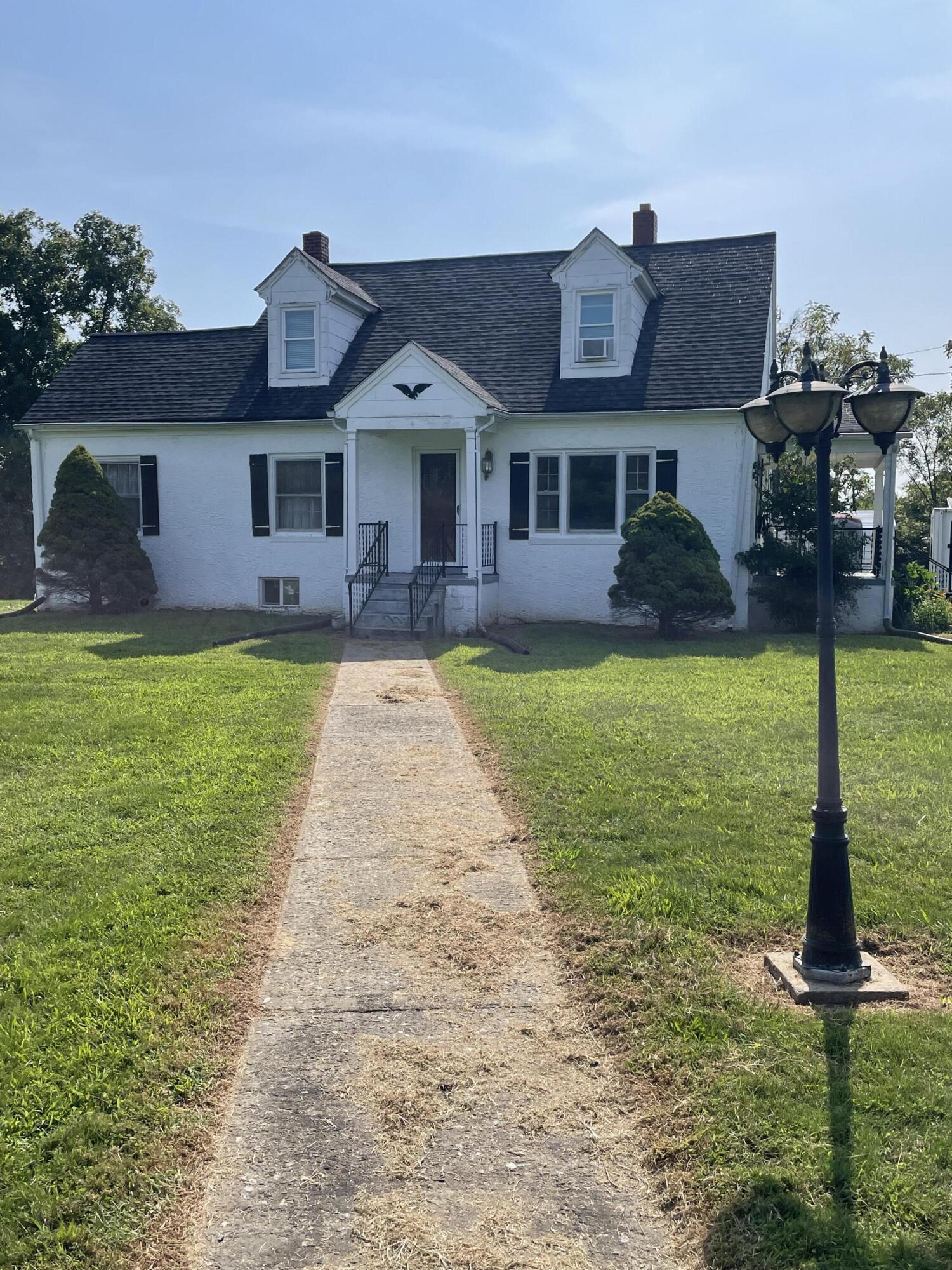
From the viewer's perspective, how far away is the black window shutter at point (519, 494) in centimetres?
1748

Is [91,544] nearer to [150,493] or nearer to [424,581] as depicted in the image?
[150,493]

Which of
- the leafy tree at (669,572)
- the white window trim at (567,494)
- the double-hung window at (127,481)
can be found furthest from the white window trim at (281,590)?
the leafy tree at (669,572)

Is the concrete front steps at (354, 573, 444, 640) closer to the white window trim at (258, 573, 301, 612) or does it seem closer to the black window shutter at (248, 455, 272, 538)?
the white window trim at (258, 573, 301, 612)

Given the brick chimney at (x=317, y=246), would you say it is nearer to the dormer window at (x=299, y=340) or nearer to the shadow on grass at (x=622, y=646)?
the dormer window at (x=299, y=340)

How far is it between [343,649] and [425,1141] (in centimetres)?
1109

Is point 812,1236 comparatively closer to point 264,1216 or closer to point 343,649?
point 264,1216

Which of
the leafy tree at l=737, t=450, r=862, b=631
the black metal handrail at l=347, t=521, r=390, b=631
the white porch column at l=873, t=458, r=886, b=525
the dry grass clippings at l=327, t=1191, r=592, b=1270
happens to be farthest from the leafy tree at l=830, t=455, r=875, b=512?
the dry grass clippings at l=327, t=1191, r=592, b=1270

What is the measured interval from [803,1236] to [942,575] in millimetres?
23905

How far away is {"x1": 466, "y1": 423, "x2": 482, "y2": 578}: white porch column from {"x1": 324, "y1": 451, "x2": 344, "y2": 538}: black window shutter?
282cm

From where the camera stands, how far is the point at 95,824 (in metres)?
6.04

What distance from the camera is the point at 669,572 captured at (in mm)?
14719

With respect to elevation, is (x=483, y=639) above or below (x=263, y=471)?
below

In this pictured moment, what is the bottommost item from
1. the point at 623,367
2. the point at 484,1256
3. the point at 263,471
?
the point at 484,1256

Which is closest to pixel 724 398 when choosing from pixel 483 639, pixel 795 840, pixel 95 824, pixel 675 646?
pixel 675 646
